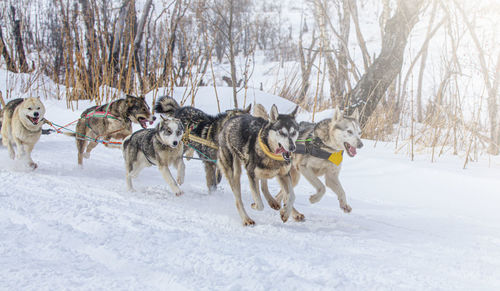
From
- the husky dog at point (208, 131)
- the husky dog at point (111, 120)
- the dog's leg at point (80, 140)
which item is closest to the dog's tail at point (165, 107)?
the husky dog at point (111, 120)

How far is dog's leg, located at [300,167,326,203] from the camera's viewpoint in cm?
347

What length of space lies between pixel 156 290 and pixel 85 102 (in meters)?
7.51

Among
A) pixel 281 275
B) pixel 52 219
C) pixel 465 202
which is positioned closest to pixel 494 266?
pixel 281 275

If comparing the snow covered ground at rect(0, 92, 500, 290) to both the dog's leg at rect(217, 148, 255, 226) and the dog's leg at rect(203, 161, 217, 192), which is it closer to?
the dog's leg at rect(203, 161, 217, 192)

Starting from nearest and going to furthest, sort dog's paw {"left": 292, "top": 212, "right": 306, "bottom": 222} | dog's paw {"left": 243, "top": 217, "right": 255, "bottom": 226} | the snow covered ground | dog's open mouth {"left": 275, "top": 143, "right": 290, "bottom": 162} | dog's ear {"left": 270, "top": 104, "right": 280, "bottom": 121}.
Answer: the snow covered ground
dog's open mouth {"left": 275, "top": 143, "right": 290, "bottom": 162}
dog's ear {"left": 270, "top": 104, "right": 280, "bottom": 121}
dog's paw {"left": 243, "top": 217, "right": 255, "bottom": 226}
dog's paw {"left": 292, "top": 212, "right": 306, "bottom": 222}

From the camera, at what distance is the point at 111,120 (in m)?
5.39

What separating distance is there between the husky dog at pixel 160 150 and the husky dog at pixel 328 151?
3.77 ft

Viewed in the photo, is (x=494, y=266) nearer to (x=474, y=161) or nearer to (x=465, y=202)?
(x=465, y=202)

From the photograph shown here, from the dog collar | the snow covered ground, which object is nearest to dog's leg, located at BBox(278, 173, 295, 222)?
the snow covered ground

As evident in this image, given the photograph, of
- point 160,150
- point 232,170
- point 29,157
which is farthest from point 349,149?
point 29,157

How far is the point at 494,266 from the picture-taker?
2498 mm

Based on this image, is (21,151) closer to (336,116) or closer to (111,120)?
(111,120)

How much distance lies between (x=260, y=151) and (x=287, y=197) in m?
0.39

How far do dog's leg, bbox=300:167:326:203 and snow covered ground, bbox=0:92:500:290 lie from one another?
167mm
